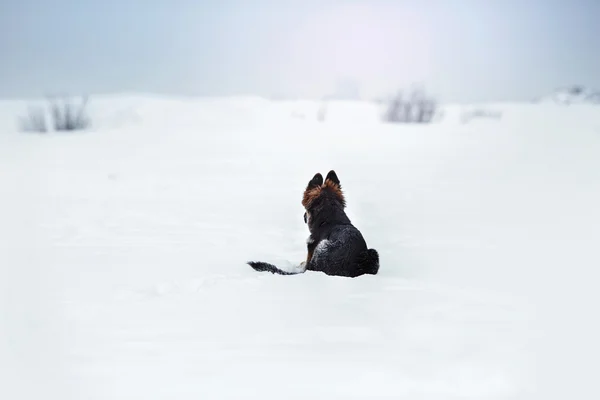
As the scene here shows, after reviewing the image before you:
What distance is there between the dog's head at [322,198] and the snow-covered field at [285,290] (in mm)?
1026

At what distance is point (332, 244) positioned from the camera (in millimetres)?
5191

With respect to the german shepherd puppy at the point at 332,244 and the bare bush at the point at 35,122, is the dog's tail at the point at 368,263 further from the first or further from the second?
the bare bush at the point at 35,122

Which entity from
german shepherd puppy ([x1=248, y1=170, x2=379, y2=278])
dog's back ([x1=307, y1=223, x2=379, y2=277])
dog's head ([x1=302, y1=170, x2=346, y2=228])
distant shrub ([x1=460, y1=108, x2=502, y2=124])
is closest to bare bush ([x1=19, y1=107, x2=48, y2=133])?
dog's head ([x1=302, y1=170, x2=346, y2=228])

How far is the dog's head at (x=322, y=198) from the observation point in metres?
5.96

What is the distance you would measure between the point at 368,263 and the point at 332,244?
18.3 inches

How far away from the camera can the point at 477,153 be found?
19.0 meters

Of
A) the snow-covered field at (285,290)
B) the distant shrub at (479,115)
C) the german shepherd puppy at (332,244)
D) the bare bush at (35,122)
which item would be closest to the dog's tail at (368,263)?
the german shepherd puppy at (332,244)

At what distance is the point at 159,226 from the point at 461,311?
5.63 m

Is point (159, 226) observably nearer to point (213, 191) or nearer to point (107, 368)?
point (213, 191)

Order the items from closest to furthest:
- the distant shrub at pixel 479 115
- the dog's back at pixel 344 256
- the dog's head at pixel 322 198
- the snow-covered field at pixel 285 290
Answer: the snow-covered field at pixel 285 290
the dog's back at pixel 344 256
the dog's head at pixel 322 198
the distant shrub at pixel 479 115

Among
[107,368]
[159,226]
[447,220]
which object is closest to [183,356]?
[107,368]

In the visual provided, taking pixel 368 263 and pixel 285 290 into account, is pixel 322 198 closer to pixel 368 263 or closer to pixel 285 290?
pixel 368 263

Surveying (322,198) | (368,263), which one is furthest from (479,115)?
(368,263)

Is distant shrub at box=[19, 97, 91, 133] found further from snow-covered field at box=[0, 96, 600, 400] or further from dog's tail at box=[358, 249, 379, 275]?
dog's tail at box=[358, 249, 379, 275]
